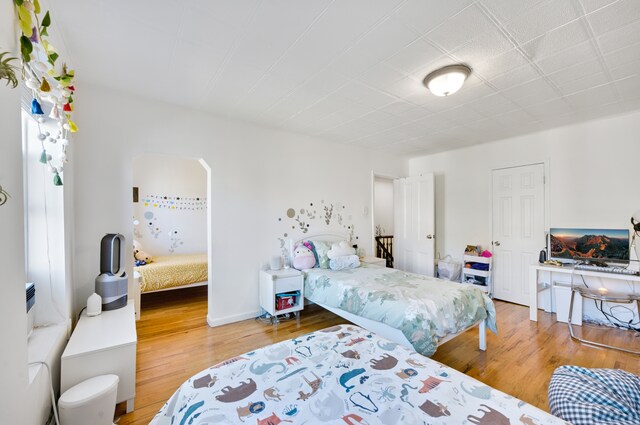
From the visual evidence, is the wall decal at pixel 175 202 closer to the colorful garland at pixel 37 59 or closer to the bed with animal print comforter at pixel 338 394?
the colorful garland at pixel 37 59

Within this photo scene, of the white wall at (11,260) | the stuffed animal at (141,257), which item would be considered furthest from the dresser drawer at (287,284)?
the stuffed animal at (141,257)

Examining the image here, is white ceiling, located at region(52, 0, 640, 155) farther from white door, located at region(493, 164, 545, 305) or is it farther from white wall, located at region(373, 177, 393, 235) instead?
white wall, located at region(373, 177, 393, 235)

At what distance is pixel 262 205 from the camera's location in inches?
137

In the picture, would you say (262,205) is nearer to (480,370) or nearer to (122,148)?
(122,148)

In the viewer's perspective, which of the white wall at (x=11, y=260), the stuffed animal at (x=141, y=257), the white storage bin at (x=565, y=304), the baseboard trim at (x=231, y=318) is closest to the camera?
the white wall at (x=11, y=260)

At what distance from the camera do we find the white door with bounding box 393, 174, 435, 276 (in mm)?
4551

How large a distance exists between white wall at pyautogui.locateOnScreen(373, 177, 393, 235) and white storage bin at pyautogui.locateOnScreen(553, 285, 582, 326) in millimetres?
4584

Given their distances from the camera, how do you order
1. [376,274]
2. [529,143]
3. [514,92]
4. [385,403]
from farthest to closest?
[529,143]
[376,274]
[514,92]
[385,403]

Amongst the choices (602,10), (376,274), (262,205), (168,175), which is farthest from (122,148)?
(602,10)

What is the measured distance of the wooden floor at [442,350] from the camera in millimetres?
2041

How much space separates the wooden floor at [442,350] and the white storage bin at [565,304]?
13 cm

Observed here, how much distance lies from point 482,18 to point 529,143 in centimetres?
297

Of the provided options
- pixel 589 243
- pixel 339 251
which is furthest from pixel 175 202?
pixel 589 243

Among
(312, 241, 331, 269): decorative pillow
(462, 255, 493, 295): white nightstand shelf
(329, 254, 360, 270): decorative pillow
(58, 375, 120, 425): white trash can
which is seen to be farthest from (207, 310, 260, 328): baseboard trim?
(462, 255, 493, 295): white nightstand shelf
